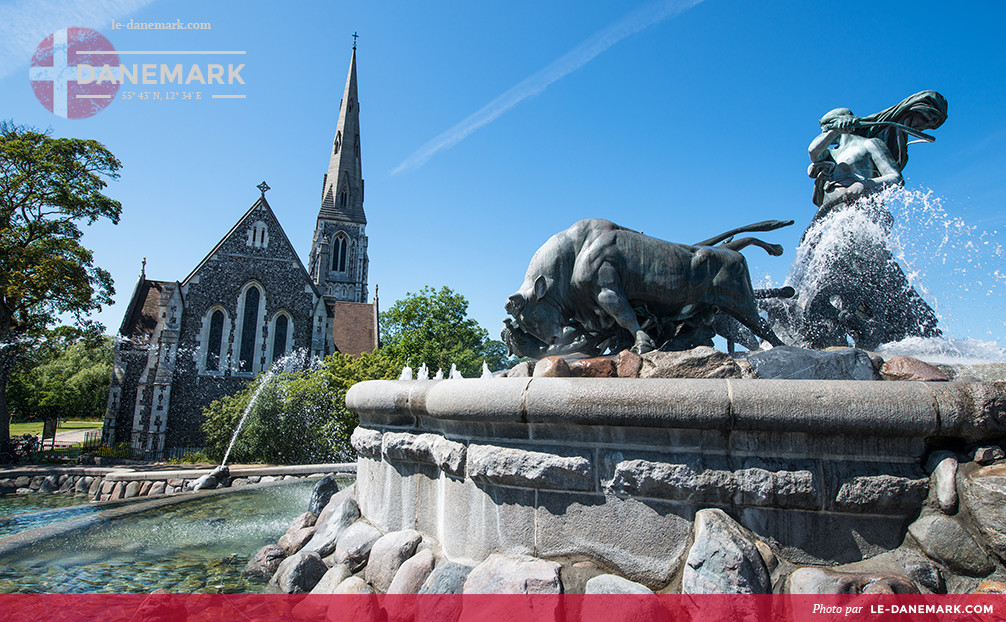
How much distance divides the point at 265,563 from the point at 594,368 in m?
3.20

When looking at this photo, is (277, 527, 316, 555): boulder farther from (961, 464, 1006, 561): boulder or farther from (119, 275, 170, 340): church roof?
(119, 275, 170, 340): church roof

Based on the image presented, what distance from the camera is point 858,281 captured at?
632cm

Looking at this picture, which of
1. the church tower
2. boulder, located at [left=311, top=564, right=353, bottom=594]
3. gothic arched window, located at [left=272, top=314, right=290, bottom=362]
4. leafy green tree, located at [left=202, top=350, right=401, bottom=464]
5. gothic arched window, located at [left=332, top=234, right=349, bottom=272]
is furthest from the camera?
gothic arched window, located at [left=332, top=234, right=349, bottom=272]

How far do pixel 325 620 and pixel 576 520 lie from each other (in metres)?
1.80

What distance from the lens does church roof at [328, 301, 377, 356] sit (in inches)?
1304

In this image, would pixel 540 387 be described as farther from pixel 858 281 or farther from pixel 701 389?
pixel 858 281

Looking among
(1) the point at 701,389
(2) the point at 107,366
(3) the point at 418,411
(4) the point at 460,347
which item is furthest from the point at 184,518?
(2) the point at 107,366

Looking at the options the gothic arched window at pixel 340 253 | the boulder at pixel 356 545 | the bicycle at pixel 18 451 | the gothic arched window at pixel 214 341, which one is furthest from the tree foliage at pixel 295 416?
the gothic arched window at pixel 340 253

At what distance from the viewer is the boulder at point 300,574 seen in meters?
3.99

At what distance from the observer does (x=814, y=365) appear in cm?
379

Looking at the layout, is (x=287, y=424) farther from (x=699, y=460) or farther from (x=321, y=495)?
(x=699, y=460)

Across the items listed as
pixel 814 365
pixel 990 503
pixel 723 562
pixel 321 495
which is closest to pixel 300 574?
pixel 321 495

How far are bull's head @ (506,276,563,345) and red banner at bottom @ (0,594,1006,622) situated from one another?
2193 mm

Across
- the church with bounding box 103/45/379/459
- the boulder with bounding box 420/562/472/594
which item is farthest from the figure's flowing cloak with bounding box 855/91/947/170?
the church with bounding box 103/45/379/459
